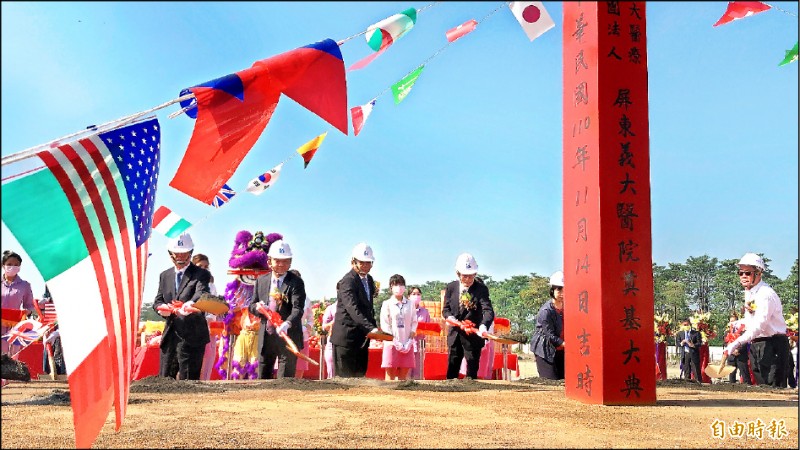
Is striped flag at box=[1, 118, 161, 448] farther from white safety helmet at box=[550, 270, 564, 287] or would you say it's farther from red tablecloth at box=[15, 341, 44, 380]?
red tablecloth at box=[15, 341, 44, 380]

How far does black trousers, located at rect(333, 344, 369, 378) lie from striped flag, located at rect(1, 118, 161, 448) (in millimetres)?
4613

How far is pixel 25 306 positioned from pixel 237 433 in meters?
6.89

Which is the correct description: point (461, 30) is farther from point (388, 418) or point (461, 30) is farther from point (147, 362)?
point (147, 362)

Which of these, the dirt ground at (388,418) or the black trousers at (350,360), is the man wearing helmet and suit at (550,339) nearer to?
the dirt ground at (388,418)

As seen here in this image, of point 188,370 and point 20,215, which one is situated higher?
point 20,215

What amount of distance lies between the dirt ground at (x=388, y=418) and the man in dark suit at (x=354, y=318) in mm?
1251

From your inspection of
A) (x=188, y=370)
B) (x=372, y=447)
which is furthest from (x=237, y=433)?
(x=188, y=370)

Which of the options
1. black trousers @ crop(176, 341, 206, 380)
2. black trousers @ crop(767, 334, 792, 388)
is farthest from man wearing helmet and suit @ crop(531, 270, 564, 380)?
black trousers @ crop(176, 341, 206, 380)

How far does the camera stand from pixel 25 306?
9695 mm

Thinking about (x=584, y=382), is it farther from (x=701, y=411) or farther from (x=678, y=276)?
(x=678, y=276)

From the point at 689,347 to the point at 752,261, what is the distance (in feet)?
24.2

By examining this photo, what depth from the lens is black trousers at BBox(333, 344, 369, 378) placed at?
28.6 feet

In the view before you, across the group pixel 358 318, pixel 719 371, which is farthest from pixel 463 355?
pixel 719 371

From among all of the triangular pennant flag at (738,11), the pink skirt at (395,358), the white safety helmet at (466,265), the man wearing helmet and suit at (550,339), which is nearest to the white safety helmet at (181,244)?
the pink skirt at (395,358)
